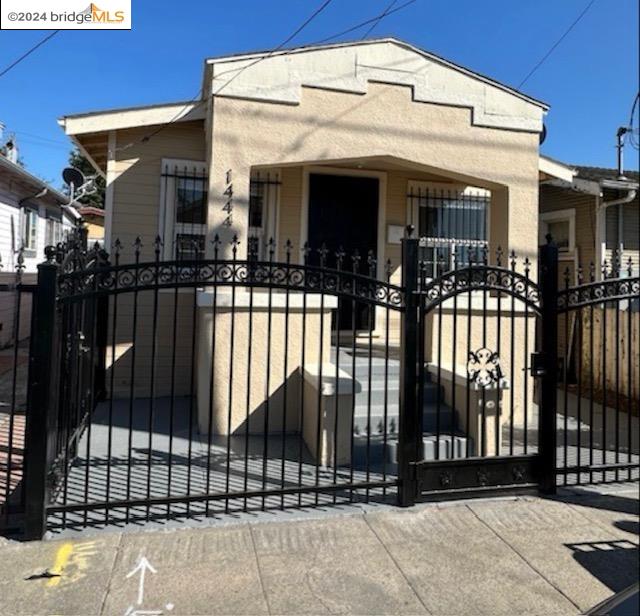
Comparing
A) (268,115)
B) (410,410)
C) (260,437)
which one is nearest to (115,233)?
(268,115)

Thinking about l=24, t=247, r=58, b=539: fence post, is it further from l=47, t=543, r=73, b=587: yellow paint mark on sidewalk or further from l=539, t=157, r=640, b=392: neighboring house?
l=539, t=157, r=640, b=392: neighboring house

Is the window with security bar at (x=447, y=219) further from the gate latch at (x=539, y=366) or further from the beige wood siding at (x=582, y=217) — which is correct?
the gate latch at (x=539, y=366)

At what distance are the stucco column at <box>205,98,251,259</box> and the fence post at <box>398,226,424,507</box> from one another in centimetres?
231

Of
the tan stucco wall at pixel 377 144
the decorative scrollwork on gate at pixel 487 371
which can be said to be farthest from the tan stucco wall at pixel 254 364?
the decorative scrollwork on gate at pixel 487 371

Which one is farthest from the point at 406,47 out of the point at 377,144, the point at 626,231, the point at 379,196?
the point at 626,231

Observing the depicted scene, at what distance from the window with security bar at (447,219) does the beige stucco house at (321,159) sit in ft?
0.07

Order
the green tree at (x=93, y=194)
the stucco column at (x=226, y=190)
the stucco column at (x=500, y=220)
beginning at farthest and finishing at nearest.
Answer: the green tree at (x=93, y=194)
the stucco column at (x=500, y=220)
the stucco column at (x=226, y=190)

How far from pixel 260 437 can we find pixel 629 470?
3.53 m

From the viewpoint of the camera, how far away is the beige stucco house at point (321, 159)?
5957mm

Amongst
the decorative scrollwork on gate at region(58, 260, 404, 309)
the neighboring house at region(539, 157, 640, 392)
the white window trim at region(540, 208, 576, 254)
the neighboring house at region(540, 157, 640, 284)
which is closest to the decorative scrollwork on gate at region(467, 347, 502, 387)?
the decorative scrollwork on gate at region(58, 260, 404, 309)

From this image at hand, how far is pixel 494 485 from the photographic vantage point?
434 centimetres

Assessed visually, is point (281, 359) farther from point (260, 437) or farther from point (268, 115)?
point (268, 115)

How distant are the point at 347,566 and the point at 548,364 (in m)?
2.32

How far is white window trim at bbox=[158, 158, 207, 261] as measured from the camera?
25.0ft
